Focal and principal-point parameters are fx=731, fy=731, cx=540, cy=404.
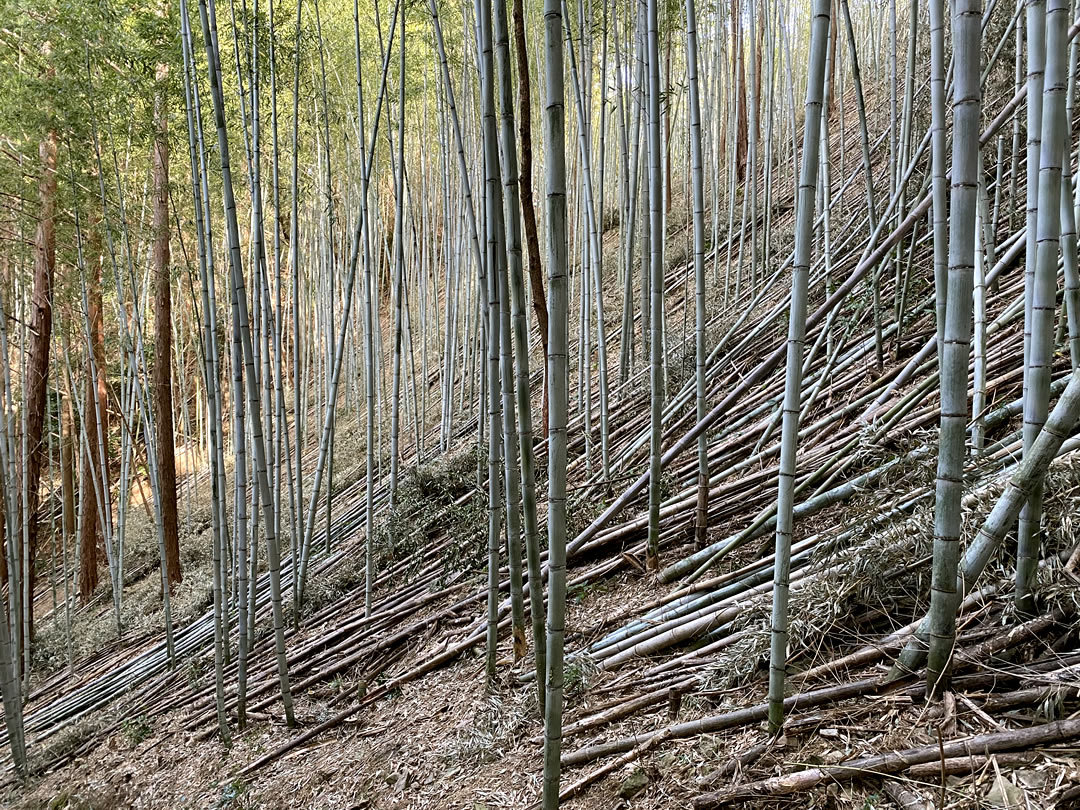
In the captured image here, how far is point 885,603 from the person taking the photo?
1.47m

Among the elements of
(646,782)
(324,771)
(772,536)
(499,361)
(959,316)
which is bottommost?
(324,771)

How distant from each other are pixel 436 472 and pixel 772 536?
241 cm

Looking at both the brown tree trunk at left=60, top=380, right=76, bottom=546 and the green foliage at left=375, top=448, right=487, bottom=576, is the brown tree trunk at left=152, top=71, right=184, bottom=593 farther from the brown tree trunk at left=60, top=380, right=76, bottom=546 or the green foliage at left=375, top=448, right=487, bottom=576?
the brown tree trunk at left=60, top=380, right=76, bottom=546

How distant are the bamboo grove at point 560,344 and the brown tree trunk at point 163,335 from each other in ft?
0.08

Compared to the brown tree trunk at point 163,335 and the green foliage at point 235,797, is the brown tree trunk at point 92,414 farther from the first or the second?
the green foliage at point 235,797

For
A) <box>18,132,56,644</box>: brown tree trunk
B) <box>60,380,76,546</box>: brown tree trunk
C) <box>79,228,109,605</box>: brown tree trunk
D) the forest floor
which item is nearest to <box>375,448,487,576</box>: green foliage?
the forest floor

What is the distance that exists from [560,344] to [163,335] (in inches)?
195

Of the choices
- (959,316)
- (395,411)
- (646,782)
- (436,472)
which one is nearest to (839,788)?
(646,782)

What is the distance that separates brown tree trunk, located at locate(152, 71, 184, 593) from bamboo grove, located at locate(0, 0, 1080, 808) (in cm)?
3

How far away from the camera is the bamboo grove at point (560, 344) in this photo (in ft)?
3.77

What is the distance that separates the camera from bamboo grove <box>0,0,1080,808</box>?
3.77 feet

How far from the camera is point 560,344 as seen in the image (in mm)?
1127

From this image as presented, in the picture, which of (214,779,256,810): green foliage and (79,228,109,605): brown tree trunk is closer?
(214,779,256,810): green foliage

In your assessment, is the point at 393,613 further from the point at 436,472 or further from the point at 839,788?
the point at 839,788
